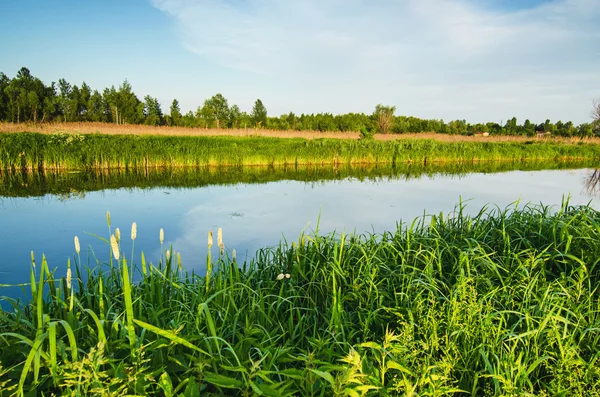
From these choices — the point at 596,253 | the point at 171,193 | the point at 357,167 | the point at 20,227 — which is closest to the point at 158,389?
the point at 596,253

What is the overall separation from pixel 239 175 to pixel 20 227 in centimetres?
897

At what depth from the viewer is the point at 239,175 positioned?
15.3 meters

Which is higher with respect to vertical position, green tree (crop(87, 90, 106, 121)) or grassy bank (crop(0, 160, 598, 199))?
green tree (crop(87, 90, 106, 121))

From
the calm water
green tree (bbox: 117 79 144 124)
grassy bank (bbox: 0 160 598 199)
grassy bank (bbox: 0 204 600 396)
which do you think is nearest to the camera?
grassy bank (bbox: 0 204 600 396)

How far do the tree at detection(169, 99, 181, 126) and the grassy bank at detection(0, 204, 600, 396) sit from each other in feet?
134

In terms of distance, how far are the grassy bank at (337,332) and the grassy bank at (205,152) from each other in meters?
14.3

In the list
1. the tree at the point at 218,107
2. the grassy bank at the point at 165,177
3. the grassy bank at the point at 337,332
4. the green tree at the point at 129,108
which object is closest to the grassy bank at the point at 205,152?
the grassy bank at the point at 165,177

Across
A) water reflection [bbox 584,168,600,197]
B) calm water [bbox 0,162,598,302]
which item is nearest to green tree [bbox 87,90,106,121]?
calm water [bbox 0,162,598,302]

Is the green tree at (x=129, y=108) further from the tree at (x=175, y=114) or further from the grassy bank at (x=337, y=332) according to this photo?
the grassy bank at (x=337, y=332)

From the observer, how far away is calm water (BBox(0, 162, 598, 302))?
19.6 ft

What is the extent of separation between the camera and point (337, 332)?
2332 millimetres

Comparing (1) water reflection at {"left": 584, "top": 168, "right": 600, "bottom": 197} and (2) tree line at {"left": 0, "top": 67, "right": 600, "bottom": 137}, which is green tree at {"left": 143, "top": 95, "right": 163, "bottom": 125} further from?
(1) water reflection at {"left": 584, "top": 168, "right": 600, "bottom": 197}

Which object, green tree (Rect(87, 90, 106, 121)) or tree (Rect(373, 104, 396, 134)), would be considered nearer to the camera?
green tree (Rect(87, 90, 106, 121))

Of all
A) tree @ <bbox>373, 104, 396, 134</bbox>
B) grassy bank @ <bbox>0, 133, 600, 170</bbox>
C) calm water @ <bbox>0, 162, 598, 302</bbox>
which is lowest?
calm water @ <bbox>0, 162, 598, 302</bbox>
